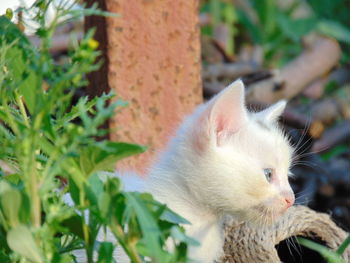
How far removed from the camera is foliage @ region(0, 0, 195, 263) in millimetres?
1663

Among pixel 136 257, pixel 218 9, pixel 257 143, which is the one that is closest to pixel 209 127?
pixel 257 143

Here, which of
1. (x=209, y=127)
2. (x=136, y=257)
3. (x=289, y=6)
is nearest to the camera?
(x=136, y=257)

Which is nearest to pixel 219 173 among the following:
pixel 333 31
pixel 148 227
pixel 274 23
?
pixel 148 227

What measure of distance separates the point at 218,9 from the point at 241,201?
5.44 m

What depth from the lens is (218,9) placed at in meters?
7.80

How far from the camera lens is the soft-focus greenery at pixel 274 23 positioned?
782 centimetres

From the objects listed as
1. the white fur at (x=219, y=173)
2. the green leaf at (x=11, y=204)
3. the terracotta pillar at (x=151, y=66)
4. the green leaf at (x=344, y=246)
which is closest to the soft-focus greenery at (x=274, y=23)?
the terracotta pillar at (x=151, y=66)

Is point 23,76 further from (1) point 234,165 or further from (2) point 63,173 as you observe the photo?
(1) point 234,165

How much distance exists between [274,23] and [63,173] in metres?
6.60

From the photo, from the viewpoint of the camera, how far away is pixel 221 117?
2.57 metres

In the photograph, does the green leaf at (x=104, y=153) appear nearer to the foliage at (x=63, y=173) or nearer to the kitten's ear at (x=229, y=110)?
the foliage at (x=63, y=173)

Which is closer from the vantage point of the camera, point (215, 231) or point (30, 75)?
point (30, 75)

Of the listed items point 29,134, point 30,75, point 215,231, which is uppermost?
point 30,75

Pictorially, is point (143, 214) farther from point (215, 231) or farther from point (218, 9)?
point (218, 9)
